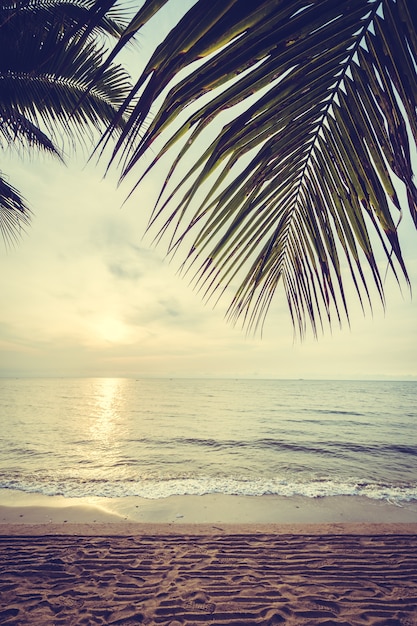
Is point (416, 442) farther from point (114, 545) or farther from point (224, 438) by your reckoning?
point (114, 545)

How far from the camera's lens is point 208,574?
181 inches

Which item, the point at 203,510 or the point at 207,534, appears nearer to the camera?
the point at 207,534

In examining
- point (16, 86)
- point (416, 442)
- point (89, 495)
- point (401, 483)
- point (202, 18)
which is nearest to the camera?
point (202, 18)

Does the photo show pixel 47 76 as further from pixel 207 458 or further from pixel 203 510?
pixel 207 458

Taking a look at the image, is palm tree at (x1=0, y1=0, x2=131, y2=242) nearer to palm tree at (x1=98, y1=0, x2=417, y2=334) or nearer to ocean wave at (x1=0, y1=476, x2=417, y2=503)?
palm tree at (x1=98, y1=0, x2=417, y2=334)

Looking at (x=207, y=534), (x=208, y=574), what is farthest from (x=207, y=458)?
(x=208, y=574)

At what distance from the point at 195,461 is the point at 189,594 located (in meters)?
9.30

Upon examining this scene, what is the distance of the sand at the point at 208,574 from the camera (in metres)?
3.83

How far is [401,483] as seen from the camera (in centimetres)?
1053

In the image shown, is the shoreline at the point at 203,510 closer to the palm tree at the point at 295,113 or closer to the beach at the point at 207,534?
the beach at the point at 207,534

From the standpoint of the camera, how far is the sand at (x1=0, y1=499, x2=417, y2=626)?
12.6 ft

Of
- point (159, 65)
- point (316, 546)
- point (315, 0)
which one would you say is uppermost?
point (315, 0)

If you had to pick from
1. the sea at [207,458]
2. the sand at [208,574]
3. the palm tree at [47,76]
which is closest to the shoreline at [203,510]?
the sea at [207,458]

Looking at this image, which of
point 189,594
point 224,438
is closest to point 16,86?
point 189,594
